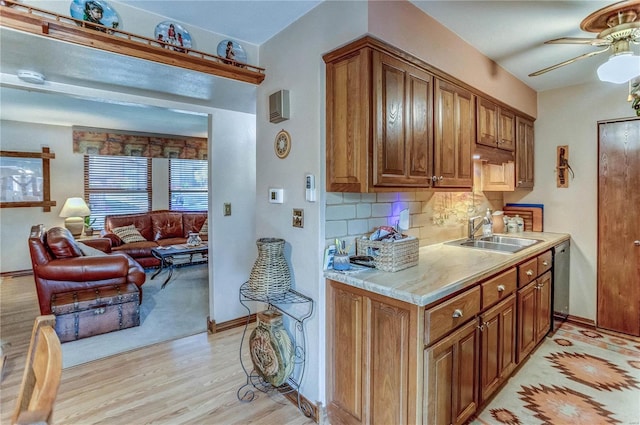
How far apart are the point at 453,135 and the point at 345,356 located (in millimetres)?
1704

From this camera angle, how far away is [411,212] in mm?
2615

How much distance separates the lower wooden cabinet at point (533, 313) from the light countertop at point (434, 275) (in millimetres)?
298

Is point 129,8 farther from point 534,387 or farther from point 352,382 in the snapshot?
point 534,387

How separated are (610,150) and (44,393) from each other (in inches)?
174

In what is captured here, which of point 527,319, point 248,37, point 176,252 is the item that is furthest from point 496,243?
point 176,252

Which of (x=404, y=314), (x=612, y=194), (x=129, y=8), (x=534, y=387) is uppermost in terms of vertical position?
(x=129, y=8)

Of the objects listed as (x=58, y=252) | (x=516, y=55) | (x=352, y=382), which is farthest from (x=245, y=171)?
(x=516, y=55)

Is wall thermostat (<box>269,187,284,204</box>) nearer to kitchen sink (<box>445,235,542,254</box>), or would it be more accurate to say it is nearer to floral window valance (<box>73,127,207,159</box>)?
kitchen sink (<box>445,235,542,254</box>)

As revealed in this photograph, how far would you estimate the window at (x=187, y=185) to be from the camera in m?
6.70

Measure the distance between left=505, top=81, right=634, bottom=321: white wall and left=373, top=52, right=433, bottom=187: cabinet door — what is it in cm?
231

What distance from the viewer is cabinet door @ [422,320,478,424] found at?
1.55m

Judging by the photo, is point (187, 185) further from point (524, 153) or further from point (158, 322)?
point (524, 153)

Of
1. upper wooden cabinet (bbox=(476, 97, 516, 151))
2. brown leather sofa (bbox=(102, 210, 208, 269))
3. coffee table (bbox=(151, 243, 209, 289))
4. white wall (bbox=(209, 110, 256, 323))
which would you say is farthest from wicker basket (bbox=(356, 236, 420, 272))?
brown leather sofa (bbox=(102, 210, 208, 269))

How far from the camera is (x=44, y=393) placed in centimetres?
79
